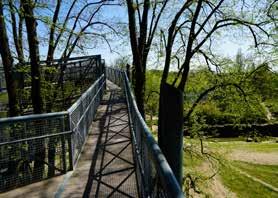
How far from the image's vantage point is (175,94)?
11.5 ft

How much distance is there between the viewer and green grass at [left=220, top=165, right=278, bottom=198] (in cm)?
2203

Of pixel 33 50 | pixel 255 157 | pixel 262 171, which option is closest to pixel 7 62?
pixel 33 50

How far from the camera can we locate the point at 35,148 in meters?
6.95

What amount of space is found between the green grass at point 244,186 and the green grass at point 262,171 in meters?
1.45

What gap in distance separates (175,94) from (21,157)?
4.38 m

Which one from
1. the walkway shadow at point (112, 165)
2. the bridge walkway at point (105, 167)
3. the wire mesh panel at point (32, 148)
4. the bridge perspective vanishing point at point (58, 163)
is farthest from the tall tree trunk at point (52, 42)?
the wire mesh panel at point (32, 148)

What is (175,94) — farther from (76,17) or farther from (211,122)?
(211,122)

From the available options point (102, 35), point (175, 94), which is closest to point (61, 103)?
point (102, 35)

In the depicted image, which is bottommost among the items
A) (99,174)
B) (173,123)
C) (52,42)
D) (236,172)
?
(236,172)

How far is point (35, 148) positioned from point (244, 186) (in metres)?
19.9

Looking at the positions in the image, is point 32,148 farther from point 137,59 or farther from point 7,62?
point 137,59

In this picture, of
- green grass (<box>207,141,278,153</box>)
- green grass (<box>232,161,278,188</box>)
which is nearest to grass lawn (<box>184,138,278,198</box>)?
green grass (<box>232,161,278,188</box>)

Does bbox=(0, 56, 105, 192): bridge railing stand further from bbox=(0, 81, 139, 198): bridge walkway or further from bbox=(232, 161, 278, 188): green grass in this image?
bbox=(232, 161, 278, 188): green grass

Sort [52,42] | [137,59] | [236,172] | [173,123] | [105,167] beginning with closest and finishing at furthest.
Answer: [173,123] < [105,167] < [137,59] < [52,42] < [236,172]
